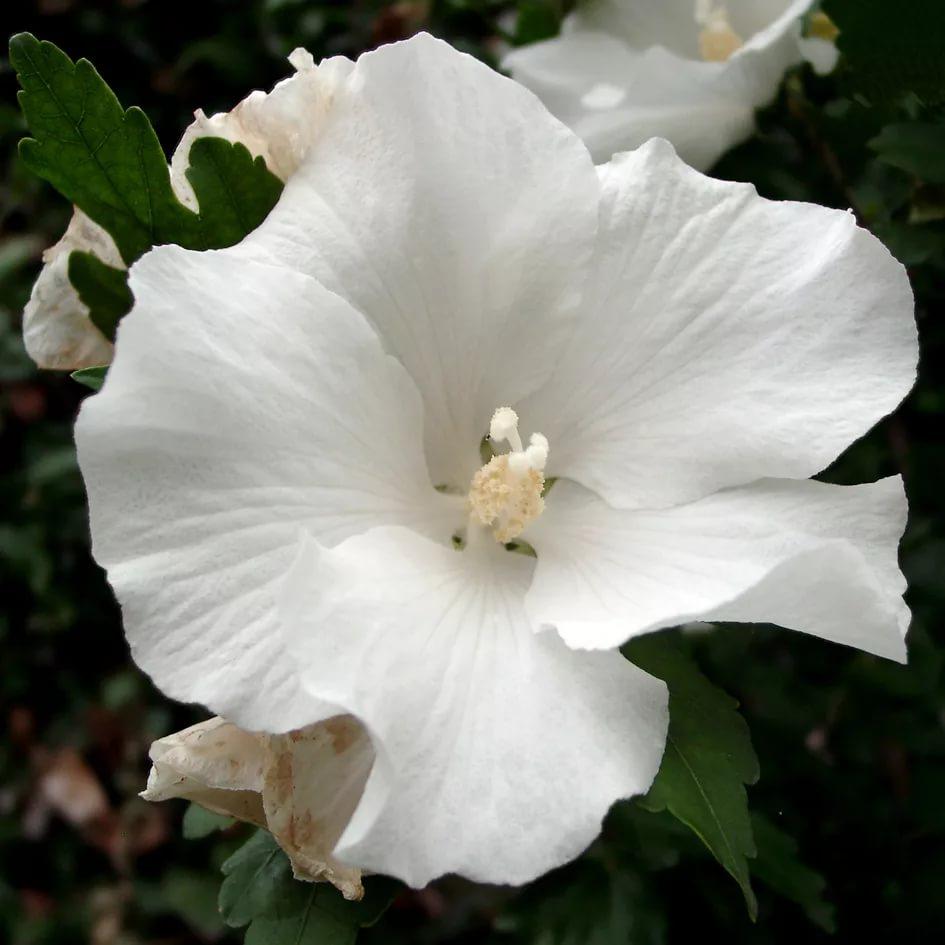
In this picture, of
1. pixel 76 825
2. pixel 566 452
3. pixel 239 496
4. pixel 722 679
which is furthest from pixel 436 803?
pixel 76 825

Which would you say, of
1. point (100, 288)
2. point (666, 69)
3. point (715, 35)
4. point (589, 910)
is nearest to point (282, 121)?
point (100, 288)

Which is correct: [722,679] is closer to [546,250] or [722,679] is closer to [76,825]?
[546,250]

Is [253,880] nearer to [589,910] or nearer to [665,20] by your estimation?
[589,910]

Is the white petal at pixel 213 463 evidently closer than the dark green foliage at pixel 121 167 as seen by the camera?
Yes

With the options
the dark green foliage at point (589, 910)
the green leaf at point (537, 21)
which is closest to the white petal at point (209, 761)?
the dark green foliage at point (589, 910)

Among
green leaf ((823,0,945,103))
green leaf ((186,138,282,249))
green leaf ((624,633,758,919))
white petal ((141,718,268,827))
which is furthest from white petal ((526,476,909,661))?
green leaf ((823,0,945,103))

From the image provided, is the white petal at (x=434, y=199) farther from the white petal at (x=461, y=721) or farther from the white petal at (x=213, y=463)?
the white petal at (x=461, y=721)

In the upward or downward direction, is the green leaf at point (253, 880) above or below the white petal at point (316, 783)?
below

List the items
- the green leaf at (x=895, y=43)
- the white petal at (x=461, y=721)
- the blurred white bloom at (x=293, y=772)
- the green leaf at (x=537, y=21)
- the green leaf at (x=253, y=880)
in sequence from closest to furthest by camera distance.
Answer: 1. the white petal at (x=461, y=721)
2. the blurred white bloom at (x=293, y=772)
3. the green leaf at (x=253, y=880)
4. the green leaf at (x=895, y=43)
5. the green leaf at (x=537, y=21)

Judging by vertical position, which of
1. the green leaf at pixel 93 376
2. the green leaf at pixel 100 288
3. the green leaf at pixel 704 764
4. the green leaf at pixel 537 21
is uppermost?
the green leaf at pixel 100 288
